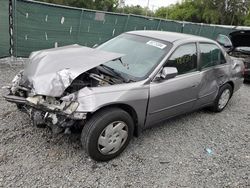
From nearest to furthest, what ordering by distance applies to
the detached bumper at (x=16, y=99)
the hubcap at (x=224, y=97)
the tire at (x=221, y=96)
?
the detached bumper at (x=16, y=99)
the tire at (x=221, y=96)
the hubcap at (x=224, y=97)

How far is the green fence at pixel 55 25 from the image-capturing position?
7035mm

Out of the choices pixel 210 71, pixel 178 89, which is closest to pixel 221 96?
pixel 210 71

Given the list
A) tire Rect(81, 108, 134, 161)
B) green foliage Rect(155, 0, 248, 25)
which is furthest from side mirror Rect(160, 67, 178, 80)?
green foliage Rect(155, 0, 248, 25)

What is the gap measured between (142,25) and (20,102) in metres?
7.85

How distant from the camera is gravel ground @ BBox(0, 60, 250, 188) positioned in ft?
9.78

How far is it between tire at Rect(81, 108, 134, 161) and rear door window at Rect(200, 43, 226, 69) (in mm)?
1918

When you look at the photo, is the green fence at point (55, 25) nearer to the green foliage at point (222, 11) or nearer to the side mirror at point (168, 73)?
the side mirror at point (168, 73)

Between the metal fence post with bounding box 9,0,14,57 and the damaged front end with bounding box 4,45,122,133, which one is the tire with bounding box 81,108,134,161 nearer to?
the damaged front end with bounding box 4,45,122,133

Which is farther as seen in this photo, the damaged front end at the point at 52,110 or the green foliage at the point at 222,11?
the green foliage at the point at 222,11

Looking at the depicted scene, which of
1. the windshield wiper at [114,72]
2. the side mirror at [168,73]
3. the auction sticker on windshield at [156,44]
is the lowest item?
the windshield wiper at [114,72]

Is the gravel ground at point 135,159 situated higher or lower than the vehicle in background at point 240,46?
lower

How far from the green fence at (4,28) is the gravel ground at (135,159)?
124 inches

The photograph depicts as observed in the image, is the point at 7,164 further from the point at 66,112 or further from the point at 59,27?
the point at 59,27

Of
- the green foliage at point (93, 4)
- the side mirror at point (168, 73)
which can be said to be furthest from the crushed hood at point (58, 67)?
the green foliage at point (93, 4)
